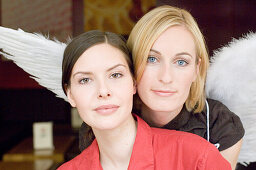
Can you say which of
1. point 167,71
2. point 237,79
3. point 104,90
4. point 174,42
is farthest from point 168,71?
point 237,79

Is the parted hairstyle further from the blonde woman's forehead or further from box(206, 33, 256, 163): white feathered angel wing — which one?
box(206, 33, 256, 163): white feathered angel wing

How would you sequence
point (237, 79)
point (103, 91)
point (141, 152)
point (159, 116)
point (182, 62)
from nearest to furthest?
point (103, 91) → point (141, 152) → point (182, 62) → point (159, 116) → point (237, 79)

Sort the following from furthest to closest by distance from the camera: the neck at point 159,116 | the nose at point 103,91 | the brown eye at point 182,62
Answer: the neck at point 159,116 < the brown eye at point 182,62 < the nose at point 103,91

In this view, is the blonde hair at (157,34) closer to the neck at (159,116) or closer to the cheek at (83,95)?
the neck at (159,116)

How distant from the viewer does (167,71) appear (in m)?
1.24

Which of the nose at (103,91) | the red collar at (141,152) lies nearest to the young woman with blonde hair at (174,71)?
the red collar at (141,152)

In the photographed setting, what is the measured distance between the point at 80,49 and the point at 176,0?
0.72 meters

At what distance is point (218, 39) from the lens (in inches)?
99.7

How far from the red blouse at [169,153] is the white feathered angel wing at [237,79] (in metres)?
0.46

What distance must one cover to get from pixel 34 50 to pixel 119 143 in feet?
1.67

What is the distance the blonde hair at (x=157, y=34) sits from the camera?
50.1 inches

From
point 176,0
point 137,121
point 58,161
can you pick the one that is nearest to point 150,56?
point 137,121

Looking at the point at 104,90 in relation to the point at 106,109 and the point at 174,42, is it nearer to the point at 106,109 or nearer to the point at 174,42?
the point at 106,109

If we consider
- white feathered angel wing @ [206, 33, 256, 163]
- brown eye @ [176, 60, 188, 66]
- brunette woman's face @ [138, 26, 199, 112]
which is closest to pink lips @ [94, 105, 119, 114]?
brunette woman's face @ [138, 26, 199, 112]
